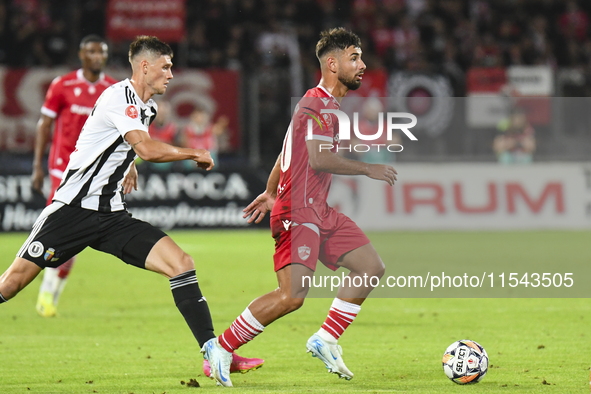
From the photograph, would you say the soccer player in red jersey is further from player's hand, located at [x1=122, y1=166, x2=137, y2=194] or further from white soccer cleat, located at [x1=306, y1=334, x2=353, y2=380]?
player's hand, located at [x1=122, y1=166, x2=137, y2=194]

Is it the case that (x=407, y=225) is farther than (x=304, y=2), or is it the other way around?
(x=304, y=2)

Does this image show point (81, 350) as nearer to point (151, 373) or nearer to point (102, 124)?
point (151, 373)

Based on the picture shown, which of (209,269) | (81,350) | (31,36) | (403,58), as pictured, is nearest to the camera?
(81,350)

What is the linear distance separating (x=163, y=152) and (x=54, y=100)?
3800 mm

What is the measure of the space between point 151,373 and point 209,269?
248 inches

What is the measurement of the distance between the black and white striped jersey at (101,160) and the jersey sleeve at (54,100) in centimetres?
306

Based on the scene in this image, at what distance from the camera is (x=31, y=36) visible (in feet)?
61.7

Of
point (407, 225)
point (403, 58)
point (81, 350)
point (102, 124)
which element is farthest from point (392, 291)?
point (403, 58)

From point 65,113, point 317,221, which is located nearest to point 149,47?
point 317,221

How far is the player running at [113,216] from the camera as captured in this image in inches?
212

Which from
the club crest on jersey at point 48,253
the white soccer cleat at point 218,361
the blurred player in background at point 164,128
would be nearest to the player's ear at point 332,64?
the white soccer cleat at point 218,361

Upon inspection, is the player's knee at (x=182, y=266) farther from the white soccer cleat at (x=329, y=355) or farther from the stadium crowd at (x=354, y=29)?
the stadium crowd at (x=354, y=29)

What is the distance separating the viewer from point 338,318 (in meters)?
5.56

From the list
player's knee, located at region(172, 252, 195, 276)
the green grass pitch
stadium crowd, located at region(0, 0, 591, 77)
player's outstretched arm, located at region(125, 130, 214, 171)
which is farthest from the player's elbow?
stadium crowd, located at region(0, 0, 591, 77)
